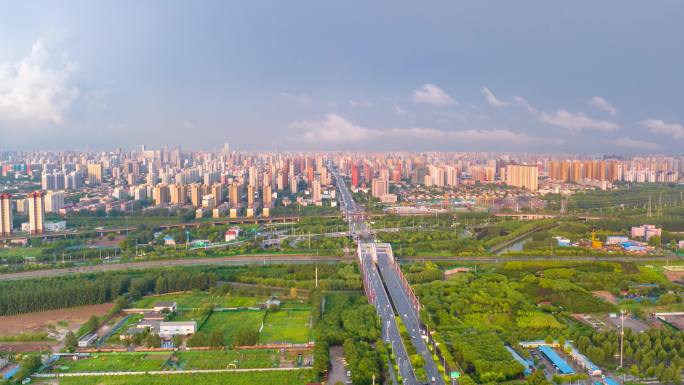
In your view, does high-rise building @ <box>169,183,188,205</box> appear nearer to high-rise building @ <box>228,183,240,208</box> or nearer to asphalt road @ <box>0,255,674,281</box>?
high-rise building @ <box>228,183,240,208</box>

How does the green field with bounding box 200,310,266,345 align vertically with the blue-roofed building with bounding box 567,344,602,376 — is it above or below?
below

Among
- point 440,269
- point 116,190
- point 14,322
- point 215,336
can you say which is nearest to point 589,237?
point 440,269

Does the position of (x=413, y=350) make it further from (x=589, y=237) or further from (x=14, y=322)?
(x=589, y=237)

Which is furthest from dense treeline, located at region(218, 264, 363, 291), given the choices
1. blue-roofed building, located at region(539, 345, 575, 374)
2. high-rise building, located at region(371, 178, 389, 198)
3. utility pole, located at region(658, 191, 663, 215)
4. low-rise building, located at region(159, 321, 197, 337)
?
high-rise building, located at region(371, 178, 389, 198)

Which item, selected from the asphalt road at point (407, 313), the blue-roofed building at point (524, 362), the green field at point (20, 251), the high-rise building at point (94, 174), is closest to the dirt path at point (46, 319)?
the asphalt road at point (407, 313)

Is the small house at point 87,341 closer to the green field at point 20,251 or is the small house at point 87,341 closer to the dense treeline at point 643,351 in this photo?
the dense treeline at point 643,351

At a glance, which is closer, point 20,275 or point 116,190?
point 20,275
